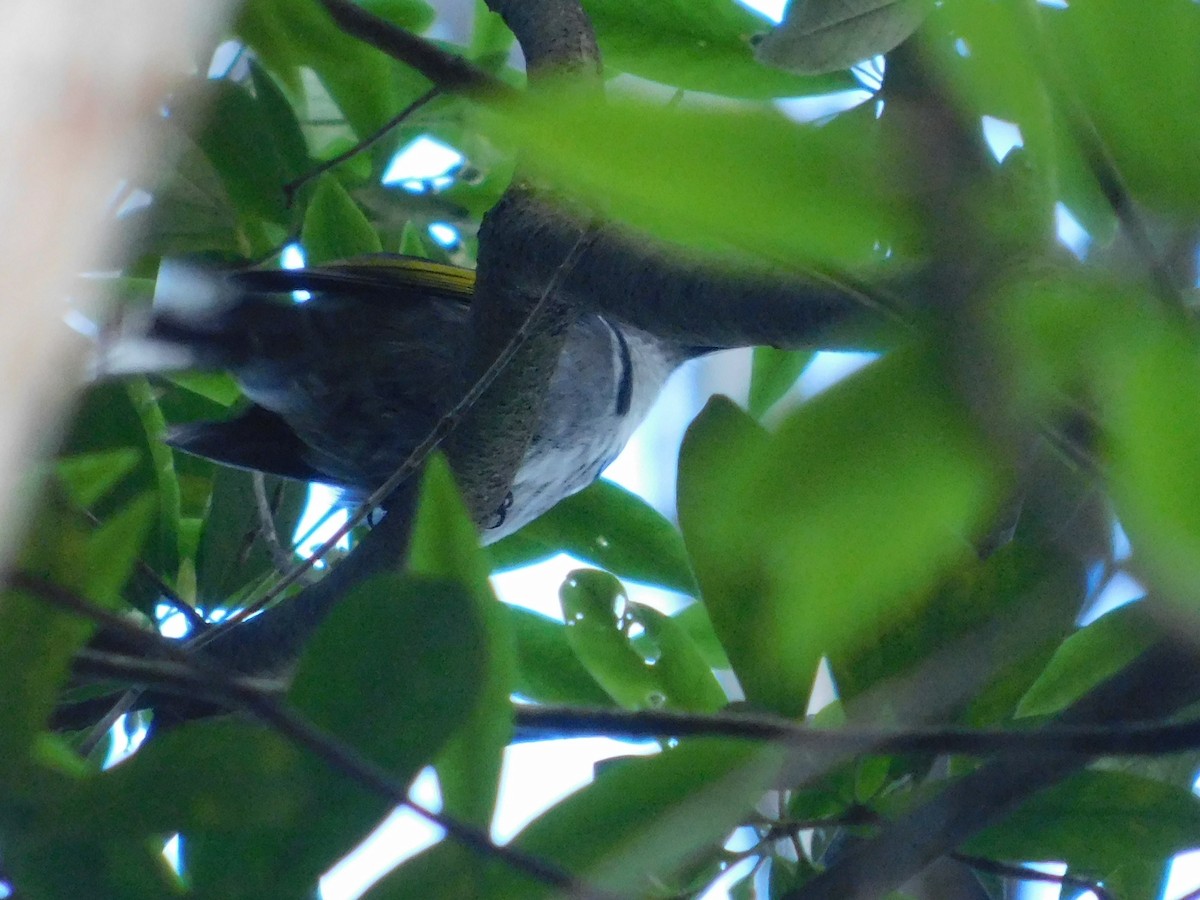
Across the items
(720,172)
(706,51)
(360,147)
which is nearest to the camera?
(720,172)

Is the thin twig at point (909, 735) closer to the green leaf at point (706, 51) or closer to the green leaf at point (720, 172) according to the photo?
the green leaf at point (720, 172)

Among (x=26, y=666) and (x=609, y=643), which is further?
(x=609, y=643)

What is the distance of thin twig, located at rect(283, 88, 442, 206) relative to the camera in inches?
58.1

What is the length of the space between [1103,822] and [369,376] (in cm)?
134

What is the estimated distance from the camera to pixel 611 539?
1.49 m

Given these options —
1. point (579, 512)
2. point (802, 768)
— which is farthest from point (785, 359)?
point (802, 768)

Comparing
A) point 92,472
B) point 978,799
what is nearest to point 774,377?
point 978,799

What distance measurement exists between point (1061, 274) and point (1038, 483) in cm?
26

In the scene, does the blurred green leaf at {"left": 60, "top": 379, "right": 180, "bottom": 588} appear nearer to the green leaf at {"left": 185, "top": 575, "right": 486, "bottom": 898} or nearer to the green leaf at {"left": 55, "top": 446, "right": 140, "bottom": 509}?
the green leaf at {"left": 55, "top": 446, "right": 140, "bottom": 509}

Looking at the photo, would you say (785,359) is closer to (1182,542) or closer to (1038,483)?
(1038,483)

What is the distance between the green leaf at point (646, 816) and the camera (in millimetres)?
555

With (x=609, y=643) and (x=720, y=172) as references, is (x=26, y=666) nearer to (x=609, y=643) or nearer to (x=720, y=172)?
(x=720, y=172)

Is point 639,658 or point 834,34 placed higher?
point 834,34

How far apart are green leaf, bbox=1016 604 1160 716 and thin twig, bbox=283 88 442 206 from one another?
101cm
